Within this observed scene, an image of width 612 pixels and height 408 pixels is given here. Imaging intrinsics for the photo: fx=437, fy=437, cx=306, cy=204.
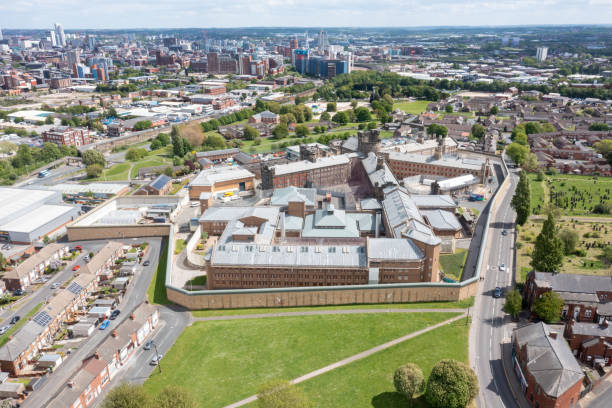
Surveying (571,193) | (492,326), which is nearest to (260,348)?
(492,326)

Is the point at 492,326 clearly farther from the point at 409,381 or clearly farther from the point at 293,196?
the point at 293,196

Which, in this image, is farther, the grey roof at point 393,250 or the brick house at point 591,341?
the grey roof at point 393,250

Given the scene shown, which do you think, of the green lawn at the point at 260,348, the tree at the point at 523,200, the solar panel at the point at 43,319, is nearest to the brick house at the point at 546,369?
the green lawn at the point at 260,348

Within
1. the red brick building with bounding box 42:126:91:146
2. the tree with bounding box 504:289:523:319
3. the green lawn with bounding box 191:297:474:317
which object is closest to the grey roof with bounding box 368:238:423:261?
the green lawn with bounding box 191:297:474:317

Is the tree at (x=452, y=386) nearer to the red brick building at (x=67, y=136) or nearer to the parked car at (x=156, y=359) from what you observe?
the parked car at (x=156, y=359)

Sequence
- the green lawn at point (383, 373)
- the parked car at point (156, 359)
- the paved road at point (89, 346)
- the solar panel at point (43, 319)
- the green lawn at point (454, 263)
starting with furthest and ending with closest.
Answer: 1. the green lawn at point (454, 263)
2. the solar panel at point (43, 319)
3. the parked car at point (156, 359)
4. the paved road at point (89, 346)
5. the green lawn at point (383, 373)

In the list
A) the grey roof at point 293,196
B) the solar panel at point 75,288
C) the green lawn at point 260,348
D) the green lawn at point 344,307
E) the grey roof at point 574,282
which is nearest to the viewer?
the green lawn at point 260,348
